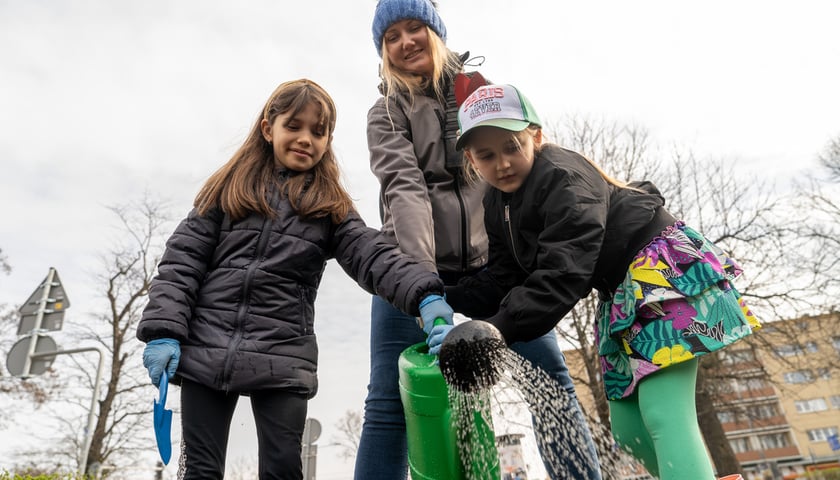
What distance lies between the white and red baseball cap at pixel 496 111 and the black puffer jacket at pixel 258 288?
518 millimetres

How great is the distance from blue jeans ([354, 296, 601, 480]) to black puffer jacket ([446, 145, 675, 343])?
0.72 ft

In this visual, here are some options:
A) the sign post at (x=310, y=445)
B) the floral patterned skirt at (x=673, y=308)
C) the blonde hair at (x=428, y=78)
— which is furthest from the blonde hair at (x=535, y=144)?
the sign post at (x=310, y=445)

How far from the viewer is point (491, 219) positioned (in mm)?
2004

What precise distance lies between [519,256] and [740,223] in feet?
42.1

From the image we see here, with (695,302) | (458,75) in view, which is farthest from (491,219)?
(695,302)

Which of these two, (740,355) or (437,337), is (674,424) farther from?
(740,355)

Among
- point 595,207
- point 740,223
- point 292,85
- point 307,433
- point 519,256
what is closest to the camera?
point 595,207

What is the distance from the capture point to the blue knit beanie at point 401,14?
234 centimetres

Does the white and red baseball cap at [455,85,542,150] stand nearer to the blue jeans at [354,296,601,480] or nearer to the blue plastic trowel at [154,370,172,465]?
the blue jeans at [354,296,601,480]

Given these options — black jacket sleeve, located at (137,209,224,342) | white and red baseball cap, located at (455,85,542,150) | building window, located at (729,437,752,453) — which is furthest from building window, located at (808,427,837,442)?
black jacket sleeve, located at (137,209,224,342)

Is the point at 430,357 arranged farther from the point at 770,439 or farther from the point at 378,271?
the point at 770,439

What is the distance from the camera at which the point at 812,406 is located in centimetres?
4731

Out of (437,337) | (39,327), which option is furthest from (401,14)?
(39,327)

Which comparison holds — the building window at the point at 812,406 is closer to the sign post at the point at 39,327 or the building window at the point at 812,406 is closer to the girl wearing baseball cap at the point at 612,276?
the sign post at the point at 39,327
